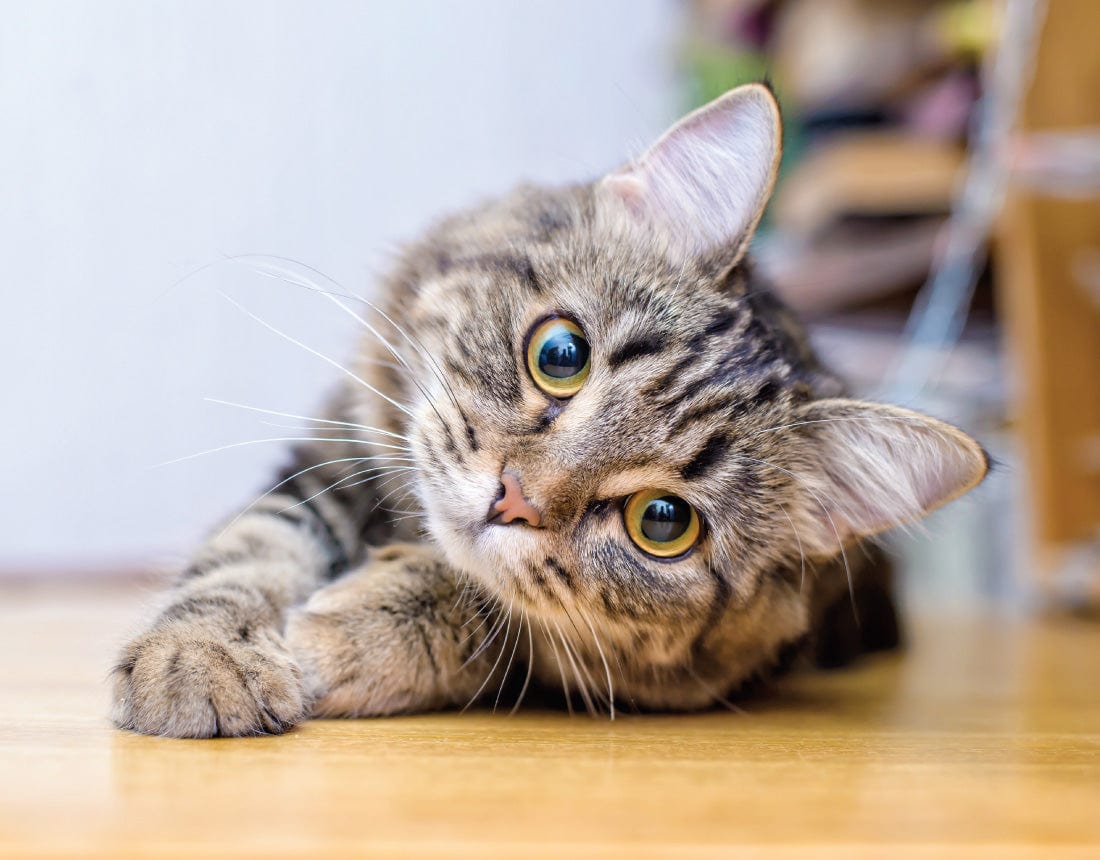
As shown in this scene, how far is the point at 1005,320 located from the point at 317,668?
2.09 metres

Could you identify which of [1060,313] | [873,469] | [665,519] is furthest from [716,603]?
[1060,313]

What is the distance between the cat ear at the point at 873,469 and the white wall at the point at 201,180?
1.24 m

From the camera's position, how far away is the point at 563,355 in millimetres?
1054

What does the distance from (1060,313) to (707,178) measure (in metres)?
1.42

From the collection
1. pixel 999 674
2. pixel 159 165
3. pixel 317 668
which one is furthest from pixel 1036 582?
pixel 159 165

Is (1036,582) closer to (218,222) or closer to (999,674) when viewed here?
(999,674)

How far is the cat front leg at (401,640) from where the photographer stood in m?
0.97

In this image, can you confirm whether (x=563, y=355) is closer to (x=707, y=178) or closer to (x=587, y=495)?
(x=587, y=495)

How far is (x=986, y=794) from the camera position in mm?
764

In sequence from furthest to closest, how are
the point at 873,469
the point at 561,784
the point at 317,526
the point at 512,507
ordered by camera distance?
the point at 317,526
the point at 873,469
the point at 512,507
the point at 561,784

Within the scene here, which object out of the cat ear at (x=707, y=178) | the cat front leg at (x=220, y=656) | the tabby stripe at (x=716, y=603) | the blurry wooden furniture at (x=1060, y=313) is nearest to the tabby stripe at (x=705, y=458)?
the tabby stripe at (x=716, y=603)

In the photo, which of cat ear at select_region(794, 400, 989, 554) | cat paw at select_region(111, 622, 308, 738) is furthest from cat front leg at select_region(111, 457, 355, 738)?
cat ear at select_region(794, 400, 989, 554)

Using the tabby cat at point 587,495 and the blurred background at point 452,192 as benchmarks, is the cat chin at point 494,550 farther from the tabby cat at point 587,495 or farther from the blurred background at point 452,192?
the blurred background at point 452,192

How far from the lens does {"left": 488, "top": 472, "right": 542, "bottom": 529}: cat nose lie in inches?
38.8
